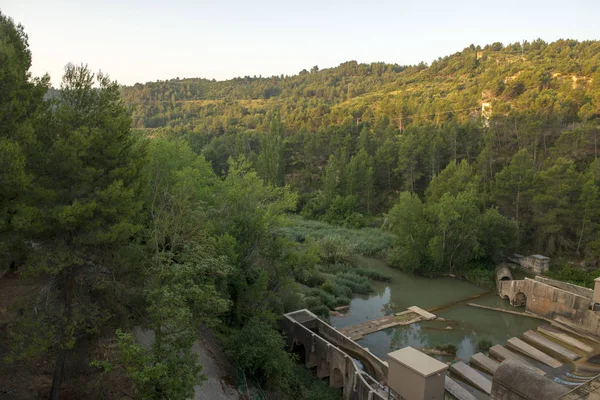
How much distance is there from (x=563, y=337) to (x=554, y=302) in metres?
3.16

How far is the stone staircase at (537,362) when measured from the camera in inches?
709

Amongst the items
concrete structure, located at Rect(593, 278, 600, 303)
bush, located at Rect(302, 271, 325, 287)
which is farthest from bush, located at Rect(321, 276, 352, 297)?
concrete structure, located at Rect(593, 278, 600, 303)

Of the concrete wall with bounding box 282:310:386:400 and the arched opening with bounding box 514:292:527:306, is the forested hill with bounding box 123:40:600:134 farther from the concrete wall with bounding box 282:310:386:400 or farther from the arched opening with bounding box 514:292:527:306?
the concrete wall with bounding box 282:310:386:400

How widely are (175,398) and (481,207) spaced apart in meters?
34.7

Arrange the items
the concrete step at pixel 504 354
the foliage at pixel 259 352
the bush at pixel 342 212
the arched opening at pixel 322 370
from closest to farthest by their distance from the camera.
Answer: the foliage at pixel 259 352
the arched opening at pixel 322 370
the concrete step at pixel 504 354
the bush at pixel 342 212

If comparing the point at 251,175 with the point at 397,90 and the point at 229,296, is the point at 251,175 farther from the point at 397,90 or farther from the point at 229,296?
the point at 397,90

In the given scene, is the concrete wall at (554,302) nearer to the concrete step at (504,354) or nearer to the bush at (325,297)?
the concrete step at (504,354)

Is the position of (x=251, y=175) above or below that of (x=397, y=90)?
below

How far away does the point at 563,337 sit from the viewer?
76.4 feet

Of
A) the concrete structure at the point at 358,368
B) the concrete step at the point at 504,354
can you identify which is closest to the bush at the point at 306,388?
the concrete structure at the point at 358,368

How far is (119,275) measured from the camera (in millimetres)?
12234

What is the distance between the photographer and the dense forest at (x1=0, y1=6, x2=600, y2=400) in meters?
10.6

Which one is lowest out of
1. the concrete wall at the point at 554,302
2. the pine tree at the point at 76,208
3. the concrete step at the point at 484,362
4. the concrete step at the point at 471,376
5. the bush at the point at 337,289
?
the concrete step at the point at 484,362

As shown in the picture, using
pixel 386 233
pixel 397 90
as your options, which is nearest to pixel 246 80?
pixel 397 90
